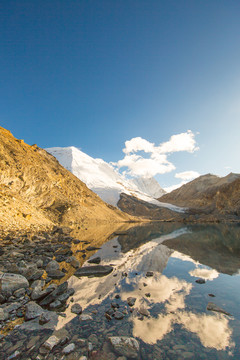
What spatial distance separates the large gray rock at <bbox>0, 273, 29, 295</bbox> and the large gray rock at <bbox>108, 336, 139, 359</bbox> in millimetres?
4392

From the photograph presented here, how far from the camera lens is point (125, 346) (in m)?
3.90

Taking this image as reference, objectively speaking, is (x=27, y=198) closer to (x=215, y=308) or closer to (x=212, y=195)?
(x=215, y=308)

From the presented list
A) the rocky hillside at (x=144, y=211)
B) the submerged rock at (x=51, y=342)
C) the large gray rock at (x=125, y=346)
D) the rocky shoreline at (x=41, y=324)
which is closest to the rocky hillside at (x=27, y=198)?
the rocky shoreline at (x=41, y=324)

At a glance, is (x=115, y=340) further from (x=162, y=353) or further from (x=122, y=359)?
(x=162, y=353)

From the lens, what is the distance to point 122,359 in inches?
140

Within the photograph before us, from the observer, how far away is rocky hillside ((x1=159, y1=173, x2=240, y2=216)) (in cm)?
9206

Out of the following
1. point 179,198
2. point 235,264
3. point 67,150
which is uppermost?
point 67,150

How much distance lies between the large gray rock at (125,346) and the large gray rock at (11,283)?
4.39 meters

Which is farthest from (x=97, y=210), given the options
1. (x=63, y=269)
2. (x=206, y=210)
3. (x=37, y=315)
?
(x=206, y=210)

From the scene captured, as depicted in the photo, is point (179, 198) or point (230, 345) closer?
point (230, 345)

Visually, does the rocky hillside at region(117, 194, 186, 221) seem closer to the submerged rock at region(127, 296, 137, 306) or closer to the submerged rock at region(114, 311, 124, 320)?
the submerged rock at region(127, 296, 137, 306)

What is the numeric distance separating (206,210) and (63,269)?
11882 centimetres

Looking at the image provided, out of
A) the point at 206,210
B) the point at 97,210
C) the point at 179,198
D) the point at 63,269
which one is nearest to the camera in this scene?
the point at 63,269

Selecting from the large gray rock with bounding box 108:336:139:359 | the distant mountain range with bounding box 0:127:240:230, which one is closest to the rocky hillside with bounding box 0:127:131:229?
the distant mountain range with bounding box 0:127:240:230
